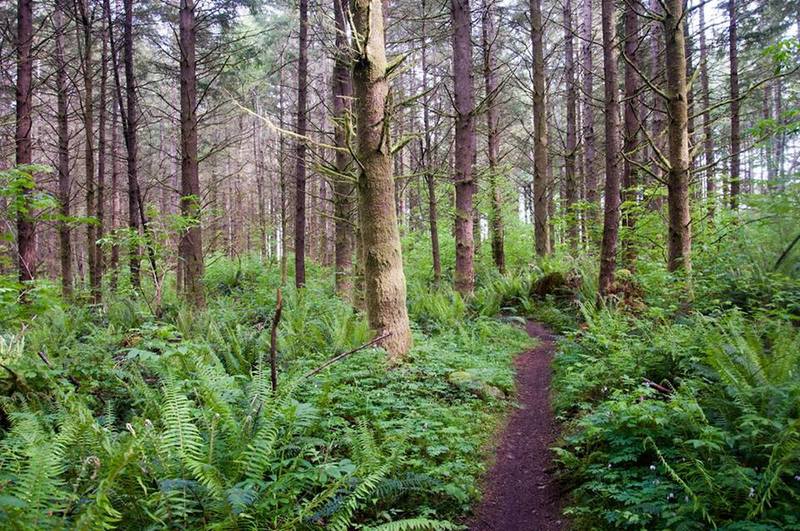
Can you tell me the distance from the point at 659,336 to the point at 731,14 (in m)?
20.4

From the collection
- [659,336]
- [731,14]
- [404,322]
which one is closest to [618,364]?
[659,336]

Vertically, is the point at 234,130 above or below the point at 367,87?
above

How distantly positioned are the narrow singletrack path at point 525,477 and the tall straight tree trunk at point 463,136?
462cm

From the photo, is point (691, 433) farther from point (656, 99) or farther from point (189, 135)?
point (656, 99)

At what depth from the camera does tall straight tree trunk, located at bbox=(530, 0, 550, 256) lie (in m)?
13.6

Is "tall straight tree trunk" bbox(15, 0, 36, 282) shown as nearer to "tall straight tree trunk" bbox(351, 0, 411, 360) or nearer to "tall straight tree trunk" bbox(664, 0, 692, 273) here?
"tall straight tree trunk" bbox(351, 0, 411, 360)

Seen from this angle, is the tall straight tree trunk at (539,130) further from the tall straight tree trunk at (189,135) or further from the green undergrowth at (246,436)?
the green undergrowth at (246,436)

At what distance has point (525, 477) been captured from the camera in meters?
4.00

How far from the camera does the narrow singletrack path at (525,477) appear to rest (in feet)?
11.1

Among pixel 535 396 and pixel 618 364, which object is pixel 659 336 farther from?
pixel 535 396

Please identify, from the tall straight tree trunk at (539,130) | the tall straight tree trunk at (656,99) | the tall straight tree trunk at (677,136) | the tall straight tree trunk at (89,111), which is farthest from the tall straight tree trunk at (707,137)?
the tall straight tree trunk at (89,111)

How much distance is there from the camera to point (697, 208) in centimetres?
1010

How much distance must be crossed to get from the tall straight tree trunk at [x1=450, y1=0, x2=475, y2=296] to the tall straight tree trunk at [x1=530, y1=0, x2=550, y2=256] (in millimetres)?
4236

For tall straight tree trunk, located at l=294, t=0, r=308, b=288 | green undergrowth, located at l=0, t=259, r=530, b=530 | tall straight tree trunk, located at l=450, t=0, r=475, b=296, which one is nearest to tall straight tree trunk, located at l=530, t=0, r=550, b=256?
tall straight tree trunk, located at l=450, t=0, r=475, b=296
